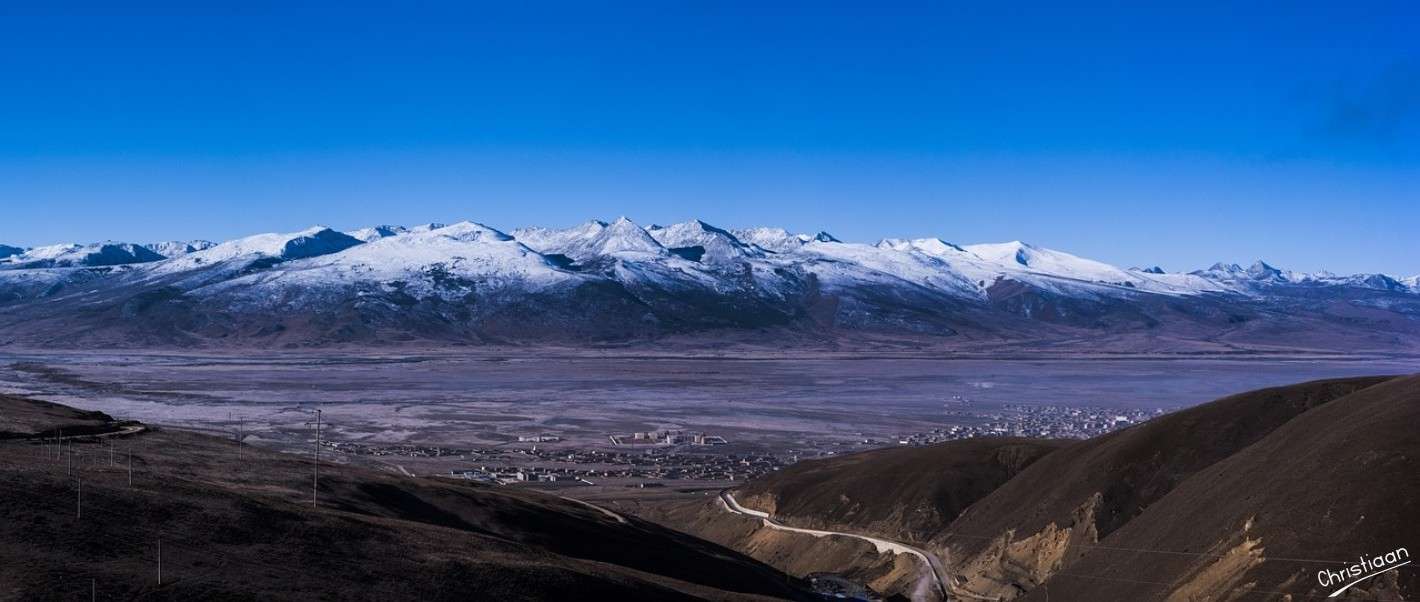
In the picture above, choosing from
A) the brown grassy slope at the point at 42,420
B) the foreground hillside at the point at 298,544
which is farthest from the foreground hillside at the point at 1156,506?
the brown grassy slope at the point at 42,420

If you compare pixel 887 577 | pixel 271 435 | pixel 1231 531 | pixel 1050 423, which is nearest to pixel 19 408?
pixel 271 435

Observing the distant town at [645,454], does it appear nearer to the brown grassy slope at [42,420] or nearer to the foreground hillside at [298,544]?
the brown grassy slope at [42,420]

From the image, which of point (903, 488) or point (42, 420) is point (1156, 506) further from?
point (42, 420)

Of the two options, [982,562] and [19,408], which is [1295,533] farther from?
[19,408]

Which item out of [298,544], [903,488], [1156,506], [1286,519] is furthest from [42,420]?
[1286,519]

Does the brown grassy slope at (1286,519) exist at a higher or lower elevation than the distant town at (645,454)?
higher
